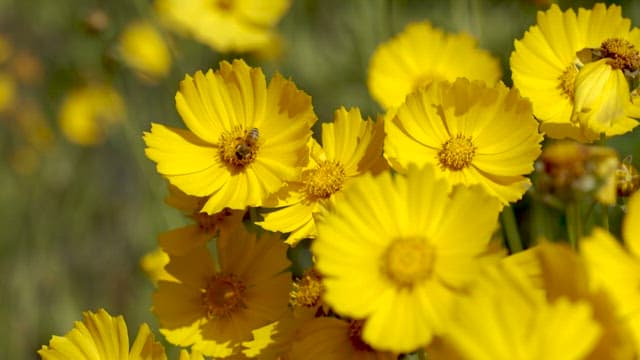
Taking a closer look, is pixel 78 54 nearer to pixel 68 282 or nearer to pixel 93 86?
pixel 93 86

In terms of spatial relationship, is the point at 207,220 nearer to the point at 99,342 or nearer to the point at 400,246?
the point at 99,342

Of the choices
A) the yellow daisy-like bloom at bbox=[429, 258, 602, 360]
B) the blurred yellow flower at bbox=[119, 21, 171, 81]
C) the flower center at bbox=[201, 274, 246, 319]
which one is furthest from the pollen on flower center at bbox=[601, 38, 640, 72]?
the blurred yellow flower at bbox=[119, 21, 171, 81]

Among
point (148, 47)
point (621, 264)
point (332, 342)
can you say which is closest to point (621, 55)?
point (621, 264)

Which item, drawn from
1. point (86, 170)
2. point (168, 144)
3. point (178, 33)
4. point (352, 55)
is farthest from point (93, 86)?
point (168, 144)

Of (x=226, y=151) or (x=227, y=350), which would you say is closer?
(x=227, y=350)

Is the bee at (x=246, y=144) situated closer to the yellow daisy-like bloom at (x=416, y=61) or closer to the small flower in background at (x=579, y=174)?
the small flower in background at (x=579, y=174)

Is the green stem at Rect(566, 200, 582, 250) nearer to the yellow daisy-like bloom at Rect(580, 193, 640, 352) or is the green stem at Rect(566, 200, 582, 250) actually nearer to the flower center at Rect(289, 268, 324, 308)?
the yellow daisy-like bloom at Rect(580, 193, 640, 352)
